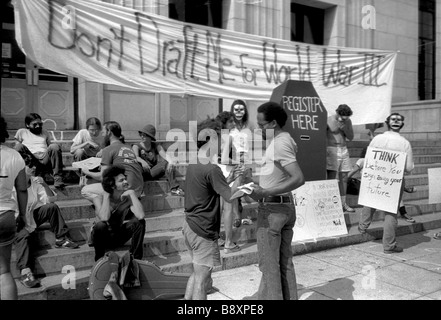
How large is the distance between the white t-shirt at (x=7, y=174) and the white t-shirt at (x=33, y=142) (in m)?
2.09

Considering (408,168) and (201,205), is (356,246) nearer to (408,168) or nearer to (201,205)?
(408,168)

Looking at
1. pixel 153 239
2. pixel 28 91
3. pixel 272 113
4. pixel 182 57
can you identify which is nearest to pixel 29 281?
pixel 153 239

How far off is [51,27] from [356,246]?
5.09 metres

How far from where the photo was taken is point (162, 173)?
244 inches

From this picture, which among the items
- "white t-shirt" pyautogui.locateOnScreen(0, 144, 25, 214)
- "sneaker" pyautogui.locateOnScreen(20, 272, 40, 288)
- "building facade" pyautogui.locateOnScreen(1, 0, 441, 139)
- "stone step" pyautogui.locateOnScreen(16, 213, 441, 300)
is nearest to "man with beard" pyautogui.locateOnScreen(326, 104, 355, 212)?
"stone step" pyautogui.locateOnScreen(16, 213, 441, 300)

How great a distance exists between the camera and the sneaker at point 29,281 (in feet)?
Result: 12.7

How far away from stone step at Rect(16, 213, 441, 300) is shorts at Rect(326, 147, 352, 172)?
100cm

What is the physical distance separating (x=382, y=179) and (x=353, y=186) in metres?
1.50

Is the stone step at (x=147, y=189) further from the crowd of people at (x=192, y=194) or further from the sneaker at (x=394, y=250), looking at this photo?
the sneaker at (x=394, y=250)

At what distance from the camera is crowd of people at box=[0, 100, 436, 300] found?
336 cm

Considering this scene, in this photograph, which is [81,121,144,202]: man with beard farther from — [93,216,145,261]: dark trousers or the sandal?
the sandal
